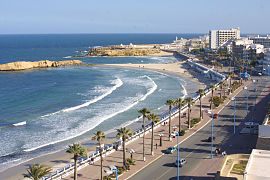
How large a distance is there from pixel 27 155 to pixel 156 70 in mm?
80634

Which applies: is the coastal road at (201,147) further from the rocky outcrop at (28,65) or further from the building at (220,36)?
the building at (220,36)

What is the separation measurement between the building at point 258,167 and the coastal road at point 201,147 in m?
6.07

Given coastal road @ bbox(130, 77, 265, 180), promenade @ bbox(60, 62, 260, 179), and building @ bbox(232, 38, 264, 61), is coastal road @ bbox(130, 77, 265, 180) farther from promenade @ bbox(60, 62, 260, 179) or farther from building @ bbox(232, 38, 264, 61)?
building @ bbox(232, 38, 264, 61)

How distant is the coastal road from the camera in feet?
97.5

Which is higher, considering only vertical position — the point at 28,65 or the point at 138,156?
the point at 28,65

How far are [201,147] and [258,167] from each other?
12800mm

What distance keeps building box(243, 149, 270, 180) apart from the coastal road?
6.07m

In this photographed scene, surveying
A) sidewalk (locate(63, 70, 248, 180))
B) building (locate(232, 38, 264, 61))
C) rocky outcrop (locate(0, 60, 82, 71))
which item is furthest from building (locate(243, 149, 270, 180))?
rocky outcrop (locate(0, 60, 82, 71))

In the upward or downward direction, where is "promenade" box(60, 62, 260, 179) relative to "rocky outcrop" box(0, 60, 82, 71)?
downward

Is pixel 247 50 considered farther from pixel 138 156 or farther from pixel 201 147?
pixel 138 156

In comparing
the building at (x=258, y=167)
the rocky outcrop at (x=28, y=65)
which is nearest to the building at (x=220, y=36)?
the rocky outcrop at (x=28, y=65)

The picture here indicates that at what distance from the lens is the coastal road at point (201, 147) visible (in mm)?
29703

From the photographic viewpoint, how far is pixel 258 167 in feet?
75.8

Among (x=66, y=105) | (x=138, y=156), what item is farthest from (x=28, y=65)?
(x=138, y=156)
